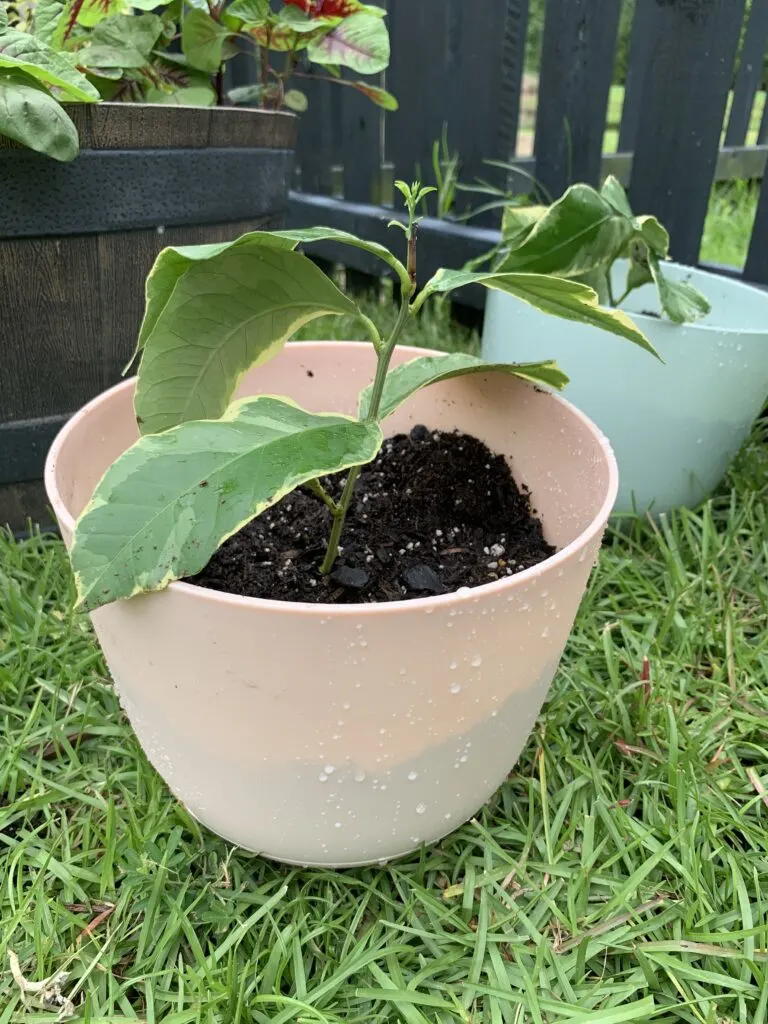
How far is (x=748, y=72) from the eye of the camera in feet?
9.32

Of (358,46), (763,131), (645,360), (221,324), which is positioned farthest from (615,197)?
(763,131)

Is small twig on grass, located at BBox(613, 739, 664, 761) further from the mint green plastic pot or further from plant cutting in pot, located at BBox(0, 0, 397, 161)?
plant cutting in pot, located at BBox(0, 0, 397, 161)

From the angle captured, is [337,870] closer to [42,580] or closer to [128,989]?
[128,989]

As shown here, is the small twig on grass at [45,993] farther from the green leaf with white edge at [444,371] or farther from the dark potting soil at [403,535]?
the green leaf with white edge at [444,371]

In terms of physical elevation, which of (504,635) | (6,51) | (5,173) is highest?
(6,51)

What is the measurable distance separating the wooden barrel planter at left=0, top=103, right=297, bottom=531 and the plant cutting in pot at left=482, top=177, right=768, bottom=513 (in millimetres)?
400

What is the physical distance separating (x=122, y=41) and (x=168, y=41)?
0.13 meters

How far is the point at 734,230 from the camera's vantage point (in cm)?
265

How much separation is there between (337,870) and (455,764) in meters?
0.18

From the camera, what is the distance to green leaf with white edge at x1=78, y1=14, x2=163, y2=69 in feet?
3.40

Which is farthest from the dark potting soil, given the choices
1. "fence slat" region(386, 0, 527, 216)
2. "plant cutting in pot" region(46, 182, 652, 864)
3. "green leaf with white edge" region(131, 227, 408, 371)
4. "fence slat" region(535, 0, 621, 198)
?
"fence slat" region(386, 0, 527, 216)

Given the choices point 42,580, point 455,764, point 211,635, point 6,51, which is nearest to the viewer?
point 211,635

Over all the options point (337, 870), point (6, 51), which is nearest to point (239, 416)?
point (337, 870)

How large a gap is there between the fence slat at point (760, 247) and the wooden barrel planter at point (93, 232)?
2.89 ft
